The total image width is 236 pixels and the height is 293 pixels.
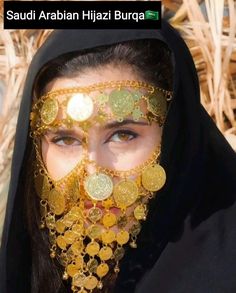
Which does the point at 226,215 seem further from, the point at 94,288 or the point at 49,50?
the point at 49,50

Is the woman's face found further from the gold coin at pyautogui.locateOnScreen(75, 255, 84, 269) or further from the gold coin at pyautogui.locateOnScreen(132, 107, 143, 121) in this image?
the gold coin at pyautogui.locateOnScreen(75, 255, 84, 269)

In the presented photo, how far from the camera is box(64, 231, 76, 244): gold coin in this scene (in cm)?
174

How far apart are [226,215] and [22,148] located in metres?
0.61

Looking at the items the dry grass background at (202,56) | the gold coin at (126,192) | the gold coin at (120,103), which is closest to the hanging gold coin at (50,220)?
the gold coin at (126,192)

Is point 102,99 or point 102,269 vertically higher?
point 102,99

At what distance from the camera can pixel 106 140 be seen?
5.67 feet

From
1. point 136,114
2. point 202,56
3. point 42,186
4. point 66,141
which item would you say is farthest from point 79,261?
point 202,56

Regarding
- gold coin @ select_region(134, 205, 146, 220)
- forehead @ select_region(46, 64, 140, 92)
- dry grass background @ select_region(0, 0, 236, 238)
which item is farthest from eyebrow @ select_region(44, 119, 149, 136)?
dry grass background @ select_region(0, 0, 236, 238)

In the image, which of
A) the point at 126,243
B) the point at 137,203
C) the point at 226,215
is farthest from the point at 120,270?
the point at 226,215

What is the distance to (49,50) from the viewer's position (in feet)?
5.81

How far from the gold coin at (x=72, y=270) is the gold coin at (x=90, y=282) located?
0.04 meters

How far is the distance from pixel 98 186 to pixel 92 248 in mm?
189

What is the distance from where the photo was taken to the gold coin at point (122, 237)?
5.65ft

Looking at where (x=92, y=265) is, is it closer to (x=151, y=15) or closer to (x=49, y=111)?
(x=49, y=111)
